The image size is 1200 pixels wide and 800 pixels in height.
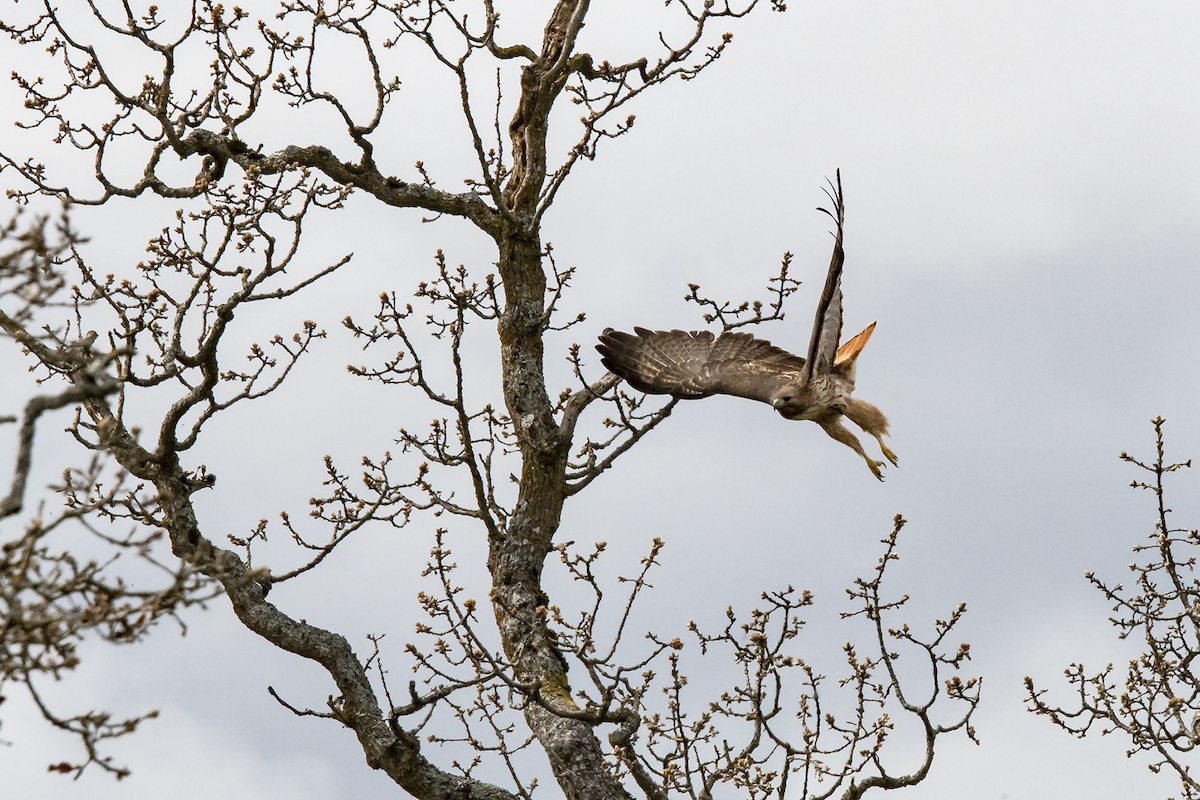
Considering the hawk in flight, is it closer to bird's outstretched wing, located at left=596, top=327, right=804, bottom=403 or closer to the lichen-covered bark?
bird's outstretched wing, located at left=596, top=327, right=804, bottom=403

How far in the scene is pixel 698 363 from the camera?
9.18 metres

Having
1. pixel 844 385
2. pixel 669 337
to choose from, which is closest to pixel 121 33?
pixel 669 337

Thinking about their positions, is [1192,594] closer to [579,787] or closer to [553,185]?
[579,787]

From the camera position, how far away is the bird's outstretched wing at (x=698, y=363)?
8.90m

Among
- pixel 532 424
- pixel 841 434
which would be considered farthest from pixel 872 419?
pixel 532 424

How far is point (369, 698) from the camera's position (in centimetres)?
841

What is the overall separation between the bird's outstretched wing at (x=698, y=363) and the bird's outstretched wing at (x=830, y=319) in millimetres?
308

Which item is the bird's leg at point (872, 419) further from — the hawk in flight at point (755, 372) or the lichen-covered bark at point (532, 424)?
the lichen-covered bark at point (532, 424)

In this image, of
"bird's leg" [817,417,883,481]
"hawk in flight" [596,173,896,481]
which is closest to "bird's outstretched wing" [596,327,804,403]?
"hawk in flight" [596,173,896,481]

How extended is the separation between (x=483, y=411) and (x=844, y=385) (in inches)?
101

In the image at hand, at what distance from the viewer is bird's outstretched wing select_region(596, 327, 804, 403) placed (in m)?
8.90

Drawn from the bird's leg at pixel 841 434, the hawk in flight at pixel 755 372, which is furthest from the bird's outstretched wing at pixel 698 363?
the bird's leg at pixel 841 434

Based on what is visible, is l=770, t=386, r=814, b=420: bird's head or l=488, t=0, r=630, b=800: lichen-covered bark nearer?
l=488, t=0, r=630, b=800: lichen-covered bark

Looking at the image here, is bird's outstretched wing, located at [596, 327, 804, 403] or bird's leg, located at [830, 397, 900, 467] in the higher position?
bird's outstretched wing, located at [596, 327, 804, 403]
